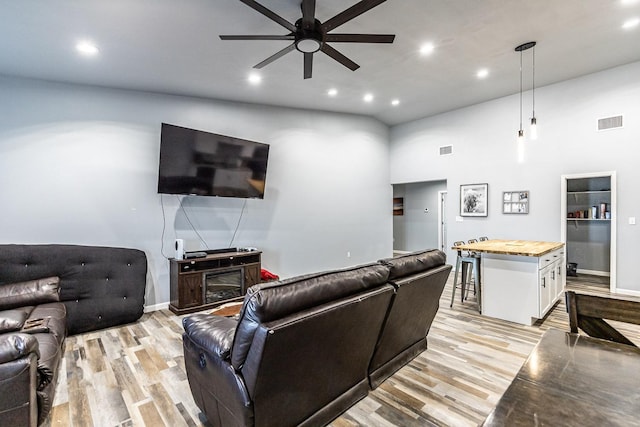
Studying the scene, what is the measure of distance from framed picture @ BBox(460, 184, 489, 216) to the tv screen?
14.1 ft

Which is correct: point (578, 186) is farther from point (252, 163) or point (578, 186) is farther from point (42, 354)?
point (42, 354)

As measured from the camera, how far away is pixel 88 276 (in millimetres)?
3691

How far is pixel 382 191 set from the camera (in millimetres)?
7566

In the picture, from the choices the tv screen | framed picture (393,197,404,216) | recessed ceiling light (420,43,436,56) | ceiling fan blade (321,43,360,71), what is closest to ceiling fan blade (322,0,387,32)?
ceiling fan blade (321,43,360,71)

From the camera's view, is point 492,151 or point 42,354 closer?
point 42,354

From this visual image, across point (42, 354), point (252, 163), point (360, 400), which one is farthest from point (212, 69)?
point (360, 400)

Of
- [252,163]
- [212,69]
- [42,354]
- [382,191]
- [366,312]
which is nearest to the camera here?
[366,312]

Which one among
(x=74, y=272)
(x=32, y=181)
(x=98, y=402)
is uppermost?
(x=32, y=181)

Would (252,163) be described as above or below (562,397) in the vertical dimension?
above

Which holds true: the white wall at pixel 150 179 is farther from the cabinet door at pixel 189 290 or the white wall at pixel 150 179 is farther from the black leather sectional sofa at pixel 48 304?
the cabinet door at pixel 189 290

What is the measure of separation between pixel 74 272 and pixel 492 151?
7164mm

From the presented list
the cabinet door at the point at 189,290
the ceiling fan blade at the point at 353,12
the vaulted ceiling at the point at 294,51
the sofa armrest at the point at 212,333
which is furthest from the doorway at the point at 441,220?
the sofa armrest at the point at 212,333

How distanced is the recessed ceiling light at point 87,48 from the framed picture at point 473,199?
6.53 metres

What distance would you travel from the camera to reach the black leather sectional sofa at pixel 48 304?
161 centimetres
